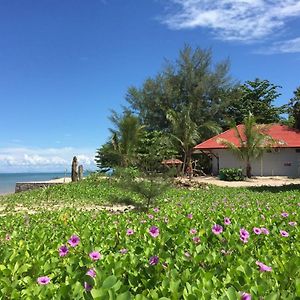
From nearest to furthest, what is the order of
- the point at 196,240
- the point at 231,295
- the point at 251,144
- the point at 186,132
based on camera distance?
1. the point at 231,295
2. the point at 196,240
3. the point at 251,144
4. the point at 186,132

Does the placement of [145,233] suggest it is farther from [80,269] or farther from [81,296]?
[81,296]

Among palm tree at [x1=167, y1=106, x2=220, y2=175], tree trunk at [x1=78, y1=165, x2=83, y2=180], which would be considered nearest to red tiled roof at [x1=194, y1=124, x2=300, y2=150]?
palm tree at [x1=167, y1=106, x2=220, y2=175]

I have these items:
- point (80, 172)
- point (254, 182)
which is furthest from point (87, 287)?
point (80, 172)

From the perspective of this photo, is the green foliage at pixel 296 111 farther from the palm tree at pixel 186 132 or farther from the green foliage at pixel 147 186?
the green foliage at pixel 147 186

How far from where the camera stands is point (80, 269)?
2.54m

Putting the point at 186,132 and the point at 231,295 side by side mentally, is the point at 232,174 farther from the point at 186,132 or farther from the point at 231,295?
the point at 231,295

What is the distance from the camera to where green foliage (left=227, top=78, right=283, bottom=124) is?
39094 mm

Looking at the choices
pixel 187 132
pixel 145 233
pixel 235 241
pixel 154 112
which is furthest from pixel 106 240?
pixel 154 112

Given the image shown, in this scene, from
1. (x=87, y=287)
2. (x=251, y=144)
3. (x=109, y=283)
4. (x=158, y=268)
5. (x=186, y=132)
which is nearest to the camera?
(x=109, y=283)

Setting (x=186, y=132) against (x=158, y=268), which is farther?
(x=186, y=132)

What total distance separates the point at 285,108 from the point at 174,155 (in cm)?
1423

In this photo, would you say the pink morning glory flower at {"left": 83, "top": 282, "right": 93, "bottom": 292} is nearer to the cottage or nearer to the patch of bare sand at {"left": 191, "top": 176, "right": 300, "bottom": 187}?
the patch of bare sand at {"left": 191, "top": 176, "right": 300, "bottom": 187}

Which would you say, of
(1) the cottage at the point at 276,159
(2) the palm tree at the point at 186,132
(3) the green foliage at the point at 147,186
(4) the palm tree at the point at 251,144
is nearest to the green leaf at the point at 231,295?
(3) the green foliage at the point at 147,186

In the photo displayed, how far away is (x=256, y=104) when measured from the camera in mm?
39594
